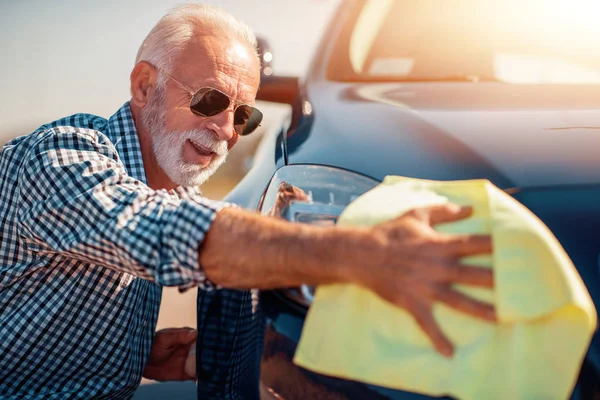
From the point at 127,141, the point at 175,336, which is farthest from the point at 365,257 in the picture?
the point at 175,336

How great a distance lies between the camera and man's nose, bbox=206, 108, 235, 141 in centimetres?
260

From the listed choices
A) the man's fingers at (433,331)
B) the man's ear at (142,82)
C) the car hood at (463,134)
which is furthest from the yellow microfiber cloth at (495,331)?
the man's ear at (142,82)

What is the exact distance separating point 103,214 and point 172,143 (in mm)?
908

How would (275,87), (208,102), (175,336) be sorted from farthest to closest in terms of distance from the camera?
(275,87) < (175,336) < (208,102)

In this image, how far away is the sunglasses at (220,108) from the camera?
2566 millimetres

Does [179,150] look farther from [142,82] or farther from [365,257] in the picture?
[365,257]

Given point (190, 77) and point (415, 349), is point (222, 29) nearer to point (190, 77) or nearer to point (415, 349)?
point (190, 77)

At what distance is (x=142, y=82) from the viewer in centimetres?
278

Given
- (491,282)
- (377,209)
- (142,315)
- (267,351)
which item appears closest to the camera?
(491,282)

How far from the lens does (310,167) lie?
182 cm

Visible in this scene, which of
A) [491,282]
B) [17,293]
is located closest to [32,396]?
[17,293]

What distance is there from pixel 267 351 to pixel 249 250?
26 centimetres

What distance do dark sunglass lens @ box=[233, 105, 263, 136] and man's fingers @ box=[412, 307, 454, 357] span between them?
1.54 m

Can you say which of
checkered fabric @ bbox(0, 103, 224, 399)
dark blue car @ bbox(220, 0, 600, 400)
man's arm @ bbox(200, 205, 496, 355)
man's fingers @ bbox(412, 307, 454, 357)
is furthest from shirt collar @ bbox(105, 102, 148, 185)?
man's fingers @ bbox(412, 307, 454, 357)
